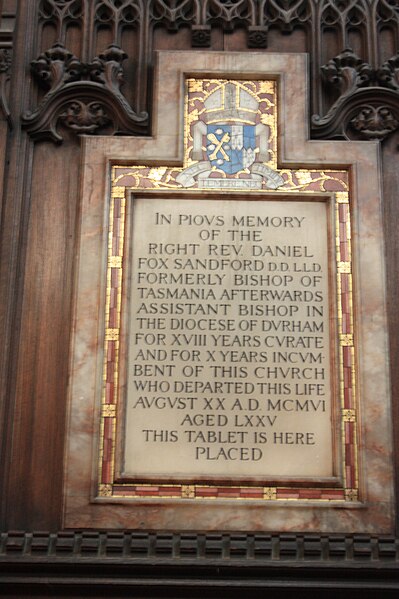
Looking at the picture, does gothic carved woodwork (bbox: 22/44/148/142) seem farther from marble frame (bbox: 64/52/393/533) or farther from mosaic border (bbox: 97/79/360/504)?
mosaic border (bbox: 97/79/360/504)

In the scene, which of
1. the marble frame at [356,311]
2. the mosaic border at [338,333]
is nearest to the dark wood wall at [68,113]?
the marble frame at [356,311]

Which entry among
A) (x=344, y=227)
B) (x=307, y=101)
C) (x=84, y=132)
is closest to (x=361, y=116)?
(x=307, y=101)

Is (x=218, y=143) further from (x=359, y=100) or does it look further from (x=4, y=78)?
(x=4, y=78)

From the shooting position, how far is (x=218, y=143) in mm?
8570

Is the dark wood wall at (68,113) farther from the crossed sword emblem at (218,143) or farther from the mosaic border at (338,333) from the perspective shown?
the crossed sword emblem at (218,143)

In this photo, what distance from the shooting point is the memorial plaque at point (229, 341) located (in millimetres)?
7758

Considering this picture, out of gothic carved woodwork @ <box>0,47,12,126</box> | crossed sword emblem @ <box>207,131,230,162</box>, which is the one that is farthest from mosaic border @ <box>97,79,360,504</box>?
gothic carved woodwork @ <box>0,47,12,126</box>

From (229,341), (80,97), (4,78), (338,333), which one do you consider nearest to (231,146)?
(80,97)

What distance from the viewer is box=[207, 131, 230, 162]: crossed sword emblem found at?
28.0 feet

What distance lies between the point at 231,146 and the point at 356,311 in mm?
1701

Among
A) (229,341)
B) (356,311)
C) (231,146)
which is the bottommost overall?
(229,341)

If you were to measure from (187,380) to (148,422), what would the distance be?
1.41 feet

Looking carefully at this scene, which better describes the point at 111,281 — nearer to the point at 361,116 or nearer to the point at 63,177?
the point at 63,177

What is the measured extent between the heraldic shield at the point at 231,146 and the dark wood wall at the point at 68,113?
54 centimetres
